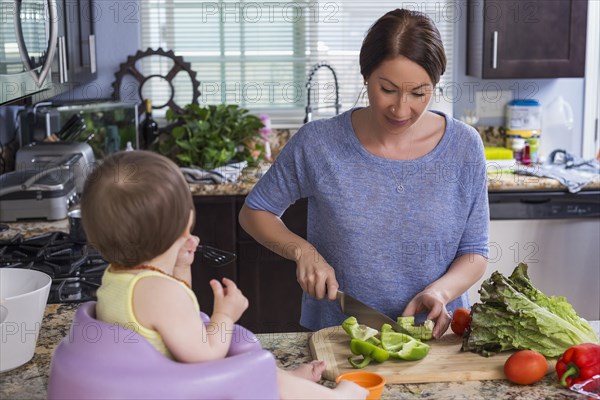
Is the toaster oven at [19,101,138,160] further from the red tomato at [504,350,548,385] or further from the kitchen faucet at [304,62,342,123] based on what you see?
the red tomato at [504,350,548,385]

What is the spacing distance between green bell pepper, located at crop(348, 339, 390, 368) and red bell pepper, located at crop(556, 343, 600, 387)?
0.32 metres

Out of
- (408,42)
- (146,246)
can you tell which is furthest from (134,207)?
(408,42)

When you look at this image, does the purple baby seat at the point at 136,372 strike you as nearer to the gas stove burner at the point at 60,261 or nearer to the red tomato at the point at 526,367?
the red tomato at the point at 526,367

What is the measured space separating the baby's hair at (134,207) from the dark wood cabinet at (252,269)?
238 cm

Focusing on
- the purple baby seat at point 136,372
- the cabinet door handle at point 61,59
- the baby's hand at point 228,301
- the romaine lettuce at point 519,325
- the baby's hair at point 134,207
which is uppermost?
the cabinet door handle at point 61,59

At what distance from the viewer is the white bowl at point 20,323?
1531 mm

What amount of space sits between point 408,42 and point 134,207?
0.91 metres

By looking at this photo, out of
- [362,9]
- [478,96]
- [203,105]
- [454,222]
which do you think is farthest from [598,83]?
[454,222]

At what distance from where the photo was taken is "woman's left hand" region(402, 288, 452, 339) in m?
1.76

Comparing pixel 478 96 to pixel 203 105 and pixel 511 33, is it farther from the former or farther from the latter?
pixel 203 105

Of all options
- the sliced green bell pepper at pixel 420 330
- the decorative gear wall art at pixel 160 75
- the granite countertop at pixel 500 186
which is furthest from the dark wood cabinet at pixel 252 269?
the sliced green bell pepper at pixel 420 330

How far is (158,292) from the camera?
1201mm

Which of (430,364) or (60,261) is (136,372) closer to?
(430,364)

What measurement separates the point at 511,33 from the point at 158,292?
315 centimetres
